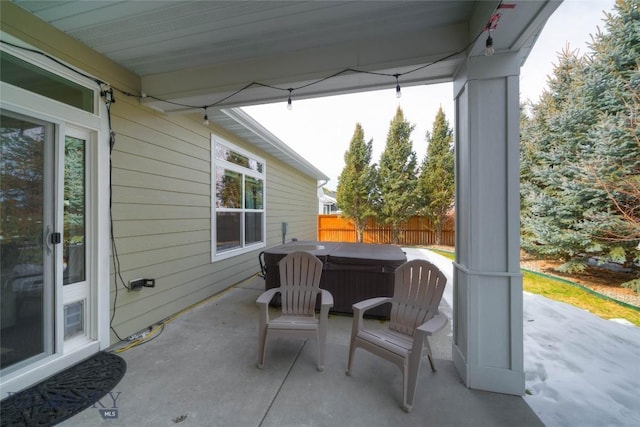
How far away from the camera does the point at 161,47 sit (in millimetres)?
2322

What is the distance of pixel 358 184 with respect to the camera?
1135 cm

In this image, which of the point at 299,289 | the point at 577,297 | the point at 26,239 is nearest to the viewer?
the point at 26,239

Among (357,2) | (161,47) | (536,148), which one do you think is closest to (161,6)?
(161,47)

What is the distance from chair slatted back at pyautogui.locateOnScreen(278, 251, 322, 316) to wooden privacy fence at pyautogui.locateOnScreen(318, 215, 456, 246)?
29.8 ft

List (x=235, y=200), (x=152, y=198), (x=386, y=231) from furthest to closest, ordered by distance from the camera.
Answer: (x=386, y=231)
(x=235, y=200)
(x=152, y=198)

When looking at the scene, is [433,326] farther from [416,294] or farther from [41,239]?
[41,239]

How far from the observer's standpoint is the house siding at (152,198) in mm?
2418

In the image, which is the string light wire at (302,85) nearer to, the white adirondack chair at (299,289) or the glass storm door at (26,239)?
the glass storm door at (26,239)

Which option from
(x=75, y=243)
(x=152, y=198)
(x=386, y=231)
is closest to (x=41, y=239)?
(x=75, y=243)

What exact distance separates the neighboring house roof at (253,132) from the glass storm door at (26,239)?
2.14 metres

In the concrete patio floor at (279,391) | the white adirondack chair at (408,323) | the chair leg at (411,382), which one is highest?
the white adirondack chair at (408,323)

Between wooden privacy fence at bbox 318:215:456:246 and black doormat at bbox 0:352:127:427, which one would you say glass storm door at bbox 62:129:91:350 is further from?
wooden privacy fence at bbox 318:215:456:246

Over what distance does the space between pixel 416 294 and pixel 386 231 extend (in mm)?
9596

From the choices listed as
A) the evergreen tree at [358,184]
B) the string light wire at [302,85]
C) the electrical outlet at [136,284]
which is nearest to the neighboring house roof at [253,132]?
the string light wire at [302,85]
